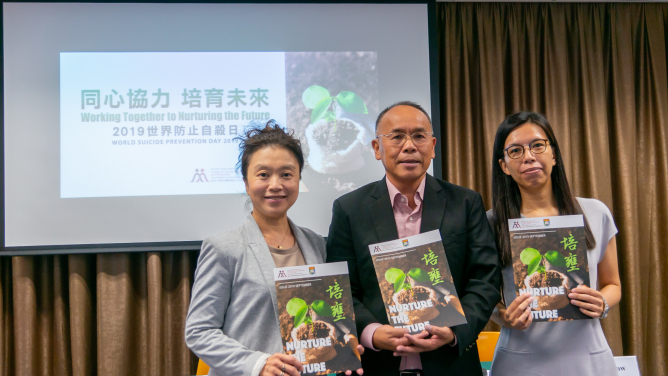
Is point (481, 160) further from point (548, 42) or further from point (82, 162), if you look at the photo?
point (82, 162)

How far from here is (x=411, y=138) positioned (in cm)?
145

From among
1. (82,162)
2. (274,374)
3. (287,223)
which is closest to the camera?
(274,374)

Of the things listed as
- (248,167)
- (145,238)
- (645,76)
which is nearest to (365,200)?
(248,167)

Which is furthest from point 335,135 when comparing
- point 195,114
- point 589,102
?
point 589,102

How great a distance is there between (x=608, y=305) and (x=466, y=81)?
2346mm

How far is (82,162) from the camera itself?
296 cm

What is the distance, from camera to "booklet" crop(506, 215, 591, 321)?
1391 mm

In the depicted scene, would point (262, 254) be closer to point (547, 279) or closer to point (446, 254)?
point (446, 254)

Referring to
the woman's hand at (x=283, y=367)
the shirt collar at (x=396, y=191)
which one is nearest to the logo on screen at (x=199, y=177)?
the shirt collar at (x=396, y=191)

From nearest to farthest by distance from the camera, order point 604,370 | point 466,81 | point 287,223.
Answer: point 604,370 < point 287,223 < point 466,81

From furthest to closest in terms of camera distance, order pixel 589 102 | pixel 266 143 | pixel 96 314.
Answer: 1. pixel 589 102
2. pixel 96 314
3. pixel 266 143

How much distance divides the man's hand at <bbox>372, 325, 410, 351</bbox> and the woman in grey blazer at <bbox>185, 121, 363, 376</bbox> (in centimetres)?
7

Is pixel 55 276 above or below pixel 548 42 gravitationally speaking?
below

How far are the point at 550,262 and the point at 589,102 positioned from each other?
270 centimetres
